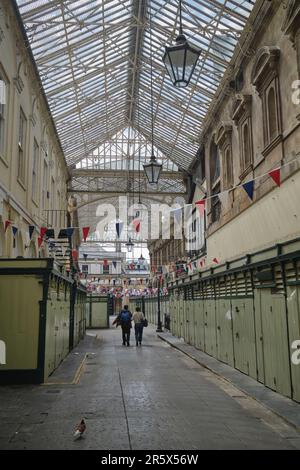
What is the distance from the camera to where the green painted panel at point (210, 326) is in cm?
1412

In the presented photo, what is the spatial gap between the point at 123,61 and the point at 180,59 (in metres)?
16.7

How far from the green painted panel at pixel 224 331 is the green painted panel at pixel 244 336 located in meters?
0.46

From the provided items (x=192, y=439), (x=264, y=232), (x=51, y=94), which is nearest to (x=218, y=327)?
(x=264, y=232)

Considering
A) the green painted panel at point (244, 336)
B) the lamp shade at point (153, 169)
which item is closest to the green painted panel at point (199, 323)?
the green painted panel at point (244, 336)

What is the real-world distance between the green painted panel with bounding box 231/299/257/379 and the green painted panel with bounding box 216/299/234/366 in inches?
17.9

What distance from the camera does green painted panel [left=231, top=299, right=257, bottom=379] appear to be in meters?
10.3

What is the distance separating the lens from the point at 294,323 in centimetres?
784

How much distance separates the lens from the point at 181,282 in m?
21.0

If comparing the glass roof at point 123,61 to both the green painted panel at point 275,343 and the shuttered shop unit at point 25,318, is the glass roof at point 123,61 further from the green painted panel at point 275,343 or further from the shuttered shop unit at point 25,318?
the green painted panel at point 275,343

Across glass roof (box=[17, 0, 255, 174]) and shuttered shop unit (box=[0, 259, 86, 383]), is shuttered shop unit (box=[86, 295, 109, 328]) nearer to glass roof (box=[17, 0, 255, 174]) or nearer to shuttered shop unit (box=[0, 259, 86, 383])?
glass roof (box=[17, 0, 255, 174])

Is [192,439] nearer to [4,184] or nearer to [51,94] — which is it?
[4,184]

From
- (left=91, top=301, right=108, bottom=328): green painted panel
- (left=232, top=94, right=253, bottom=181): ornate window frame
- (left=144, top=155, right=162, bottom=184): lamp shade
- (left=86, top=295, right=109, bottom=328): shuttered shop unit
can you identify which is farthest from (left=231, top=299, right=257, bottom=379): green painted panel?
(left=91, top=301, right=108, bottom=328): green painted panel
